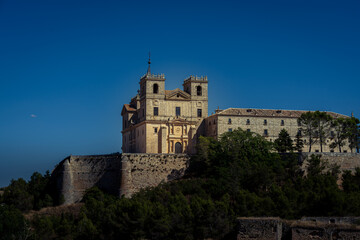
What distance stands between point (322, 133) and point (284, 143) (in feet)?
13.9

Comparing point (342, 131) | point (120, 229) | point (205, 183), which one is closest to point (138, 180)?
point (205, 183)

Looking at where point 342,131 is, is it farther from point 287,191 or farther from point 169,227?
point 169,227

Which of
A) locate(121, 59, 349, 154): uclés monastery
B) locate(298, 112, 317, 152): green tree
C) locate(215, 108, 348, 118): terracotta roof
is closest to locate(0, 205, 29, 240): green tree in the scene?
locate(121, 59, 349, 154): uclés monastery

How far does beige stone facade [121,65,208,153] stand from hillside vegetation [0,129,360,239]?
4.14 m

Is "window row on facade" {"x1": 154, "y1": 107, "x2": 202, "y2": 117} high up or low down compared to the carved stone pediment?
down

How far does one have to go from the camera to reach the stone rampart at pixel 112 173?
50.2 metres

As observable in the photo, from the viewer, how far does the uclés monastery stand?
185ft

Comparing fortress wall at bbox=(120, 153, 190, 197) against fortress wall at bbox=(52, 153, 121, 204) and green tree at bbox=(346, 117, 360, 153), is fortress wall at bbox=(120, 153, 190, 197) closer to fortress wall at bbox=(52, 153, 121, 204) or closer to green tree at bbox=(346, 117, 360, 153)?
fortress wall at bbox=(52, 153, 121, 204)

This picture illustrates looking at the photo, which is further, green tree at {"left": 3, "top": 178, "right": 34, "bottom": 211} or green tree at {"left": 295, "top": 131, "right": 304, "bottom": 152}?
green tree at {"left": 295, "top": 131, "right": 304, "bottom": 152}

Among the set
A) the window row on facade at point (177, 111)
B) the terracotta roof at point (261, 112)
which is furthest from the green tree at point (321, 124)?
the window row on facade at point (177, 111)

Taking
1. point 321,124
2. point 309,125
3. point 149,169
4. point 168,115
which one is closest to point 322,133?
point 321,124

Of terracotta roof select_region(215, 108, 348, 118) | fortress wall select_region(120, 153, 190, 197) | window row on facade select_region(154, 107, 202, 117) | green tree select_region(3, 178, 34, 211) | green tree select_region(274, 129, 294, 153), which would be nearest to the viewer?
green tree select_region(3, 178, 34, 211)

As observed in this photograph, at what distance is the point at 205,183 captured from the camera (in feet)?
155

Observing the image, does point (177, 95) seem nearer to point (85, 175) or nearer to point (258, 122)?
point (258, 122)
